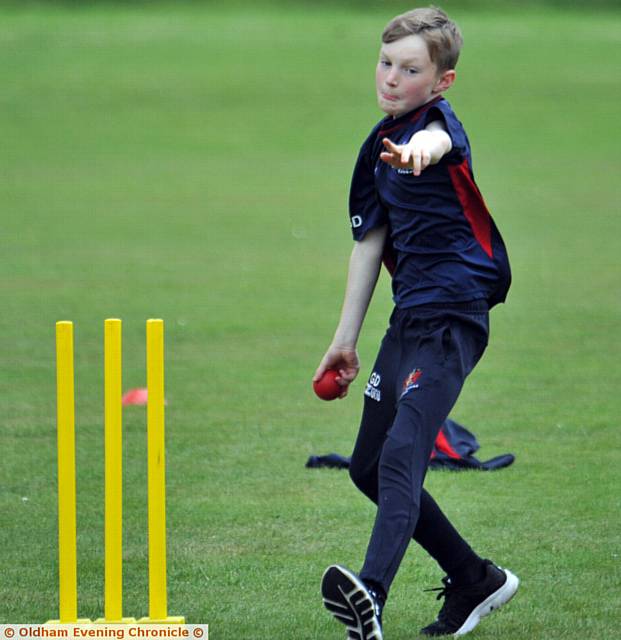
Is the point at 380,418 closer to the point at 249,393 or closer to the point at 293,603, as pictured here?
the point at 293,603

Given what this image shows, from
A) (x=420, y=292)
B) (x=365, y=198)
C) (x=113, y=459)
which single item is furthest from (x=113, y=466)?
(x=365, y=198)

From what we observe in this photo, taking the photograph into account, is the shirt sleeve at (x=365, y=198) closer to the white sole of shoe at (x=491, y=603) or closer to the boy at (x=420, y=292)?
the boy at (x=420, y=292)

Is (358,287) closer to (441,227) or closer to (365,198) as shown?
(365,198)

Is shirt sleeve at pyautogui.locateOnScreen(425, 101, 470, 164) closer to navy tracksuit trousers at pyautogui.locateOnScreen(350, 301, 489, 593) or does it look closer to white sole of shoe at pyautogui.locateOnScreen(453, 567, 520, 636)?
navy tracksuit trousers at pyautogui.locateOnScreen(350, 301, 489, 593)

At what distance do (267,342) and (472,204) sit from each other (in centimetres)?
688

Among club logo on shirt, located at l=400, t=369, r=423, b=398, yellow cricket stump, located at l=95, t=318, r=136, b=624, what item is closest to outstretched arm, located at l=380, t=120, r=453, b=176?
club logo on shirt, located at l=400, t=369, r=423, b=398

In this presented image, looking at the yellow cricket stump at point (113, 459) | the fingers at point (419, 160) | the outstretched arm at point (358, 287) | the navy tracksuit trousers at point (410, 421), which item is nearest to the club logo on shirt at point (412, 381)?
the navy tracksuit trousers at point (410, 421)

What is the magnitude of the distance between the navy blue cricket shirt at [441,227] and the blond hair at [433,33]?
15 centimetres

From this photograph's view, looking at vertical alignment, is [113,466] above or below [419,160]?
below

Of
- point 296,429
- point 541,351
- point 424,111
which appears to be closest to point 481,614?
point 424,111

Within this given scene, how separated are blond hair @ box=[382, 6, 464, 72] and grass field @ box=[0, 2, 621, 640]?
202cm

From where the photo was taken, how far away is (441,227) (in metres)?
4.60

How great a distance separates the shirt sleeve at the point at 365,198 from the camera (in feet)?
15.8

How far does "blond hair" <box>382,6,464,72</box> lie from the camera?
4.59 metres
